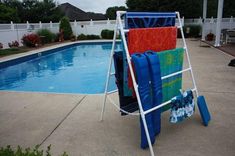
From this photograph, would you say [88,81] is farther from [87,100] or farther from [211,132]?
[211,132]

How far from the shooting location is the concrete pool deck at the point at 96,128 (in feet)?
9.16

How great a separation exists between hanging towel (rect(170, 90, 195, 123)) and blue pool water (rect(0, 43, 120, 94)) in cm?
353

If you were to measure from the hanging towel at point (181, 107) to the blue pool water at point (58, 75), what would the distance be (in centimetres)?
353

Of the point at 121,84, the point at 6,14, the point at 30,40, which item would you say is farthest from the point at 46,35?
the point at 121,84

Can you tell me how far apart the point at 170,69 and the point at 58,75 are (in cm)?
637

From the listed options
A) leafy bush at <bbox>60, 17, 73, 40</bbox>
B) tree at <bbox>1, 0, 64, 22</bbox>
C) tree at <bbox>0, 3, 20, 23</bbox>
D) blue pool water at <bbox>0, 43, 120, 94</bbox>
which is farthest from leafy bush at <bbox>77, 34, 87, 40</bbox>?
tree at <bbox>1, 0, 64, 22</bbox>

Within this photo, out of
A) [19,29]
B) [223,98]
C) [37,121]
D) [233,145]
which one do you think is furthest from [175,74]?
[19,29]

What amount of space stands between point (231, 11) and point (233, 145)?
81.6 ft

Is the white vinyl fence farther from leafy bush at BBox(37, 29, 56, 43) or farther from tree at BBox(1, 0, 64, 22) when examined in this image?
tree at BBox(1, 0, 64, 22)

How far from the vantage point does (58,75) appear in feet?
28.5

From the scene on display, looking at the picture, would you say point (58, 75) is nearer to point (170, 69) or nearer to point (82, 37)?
point (170, 69)

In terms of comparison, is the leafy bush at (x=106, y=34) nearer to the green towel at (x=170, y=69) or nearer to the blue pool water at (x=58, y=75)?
the blue pool water at (x=58, y=75)

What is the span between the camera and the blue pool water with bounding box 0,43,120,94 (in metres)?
7.11

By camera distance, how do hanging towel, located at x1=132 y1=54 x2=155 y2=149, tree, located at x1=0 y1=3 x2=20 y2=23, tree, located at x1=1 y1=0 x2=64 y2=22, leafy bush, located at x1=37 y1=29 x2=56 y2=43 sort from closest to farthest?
hanging towel, located at x1=132 y1=54 x2=155 y2=149, leafy bush, located at x1=37 y1=29 x2=56 y2=43, tree, located at x1=0 y1=3 x2=20 y2=23, tree, located at x1=1 y1=0 x2=64 y2=22
